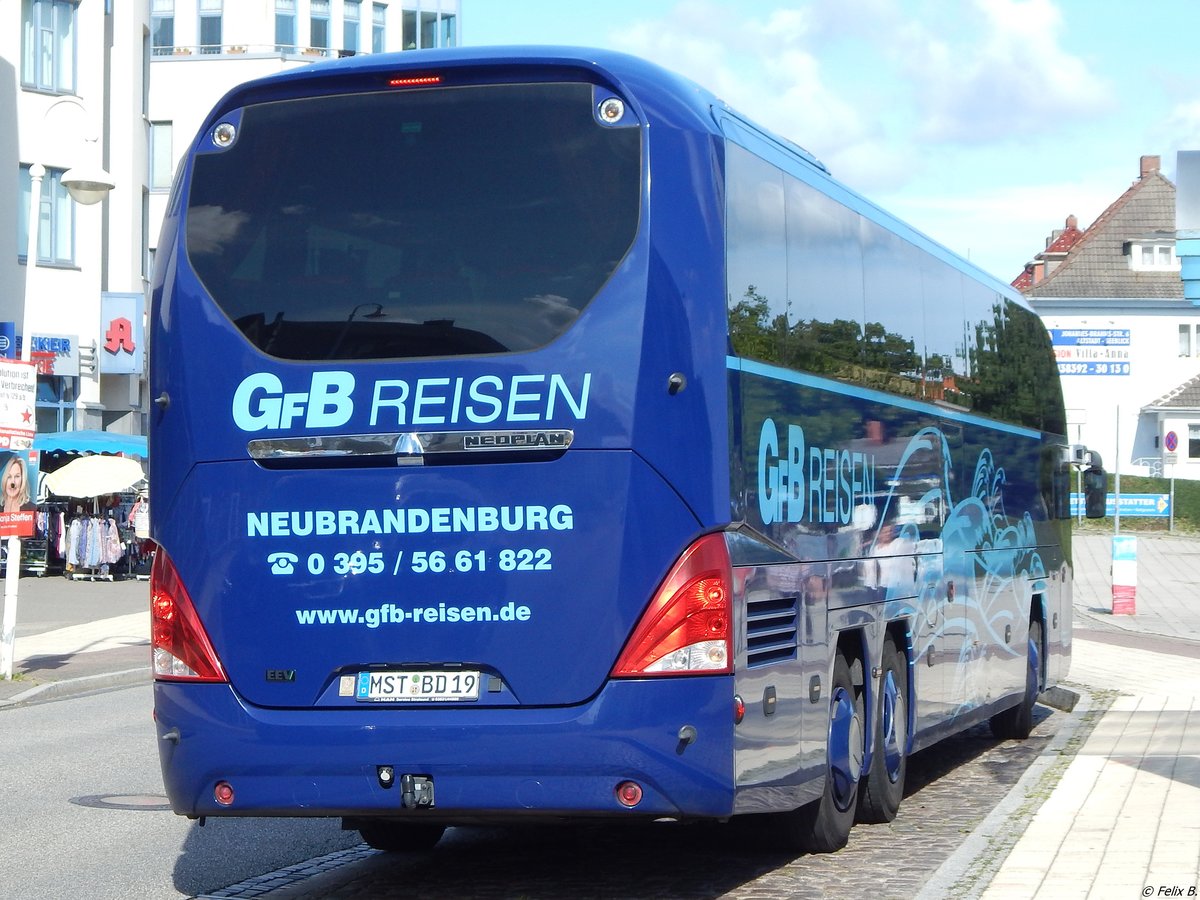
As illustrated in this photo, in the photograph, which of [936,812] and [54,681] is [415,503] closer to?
[936,812]

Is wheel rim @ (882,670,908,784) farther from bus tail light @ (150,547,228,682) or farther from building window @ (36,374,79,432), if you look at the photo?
building window @ (36,374,79,432)

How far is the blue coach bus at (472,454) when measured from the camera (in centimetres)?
727

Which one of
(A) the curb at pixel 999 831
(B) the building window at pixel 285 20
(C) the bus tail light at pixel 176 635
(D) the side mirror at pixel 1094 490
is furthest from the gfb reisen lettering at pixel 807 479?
(B) the building window at pixel 285 20

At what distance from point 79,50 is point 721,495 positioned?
127 feet

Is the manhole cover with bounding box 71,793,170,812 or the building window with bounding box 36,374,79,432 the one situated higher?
the building window with bounding box 36,374,79,432

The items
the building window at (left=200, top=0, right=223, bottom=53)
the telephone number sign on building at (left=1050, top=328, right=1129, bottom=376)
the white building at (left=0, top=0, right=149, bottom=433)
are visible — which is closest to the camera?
the telephone number sign on building at (left=1050, top=328, right=1129, bottom=376)

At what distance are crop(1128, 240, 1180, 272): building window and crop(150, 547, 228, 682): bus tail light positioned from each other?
267 ft

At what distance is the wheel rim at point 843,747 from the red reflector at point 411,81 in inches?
137

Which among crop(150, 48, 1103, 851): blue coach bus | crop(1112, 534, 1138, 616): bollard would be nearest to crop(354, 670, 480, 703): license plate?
crop(150, 48, 1103, 851): blue coach bus

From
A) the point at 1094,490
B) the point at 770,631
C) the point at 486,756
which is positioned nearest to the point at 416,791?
the point at 486,756

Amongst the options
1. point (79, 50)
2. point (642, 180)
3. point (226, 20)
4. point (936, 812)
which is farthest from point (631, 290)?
point (226, 20)

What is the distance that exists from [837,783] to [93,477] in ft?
90.8

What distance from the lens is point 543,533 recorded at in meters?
7.35

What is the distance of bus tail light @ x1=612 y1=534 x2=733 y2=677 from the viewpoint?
7.21 meters
